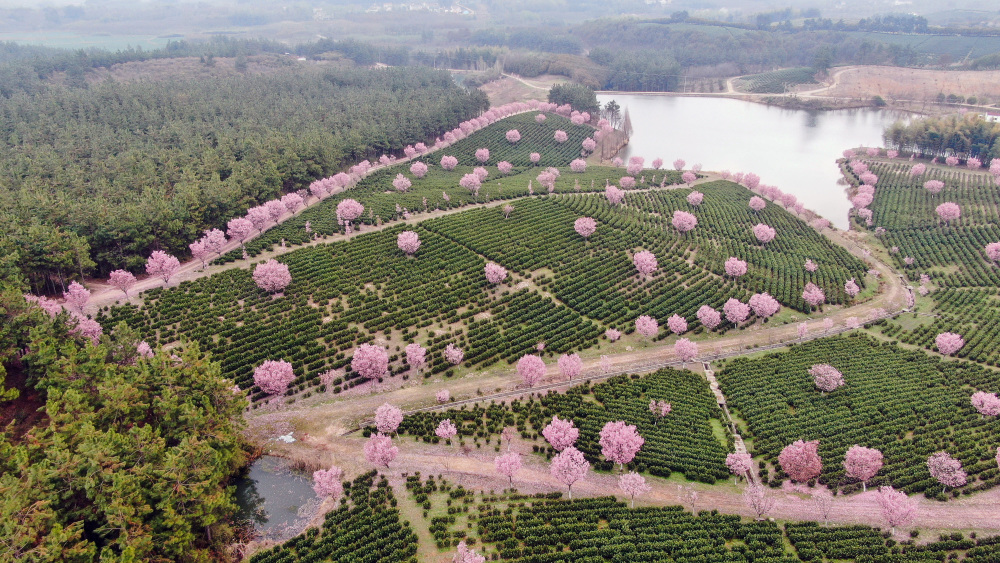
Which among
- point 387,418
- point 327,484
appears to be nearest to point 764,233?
point 387,418

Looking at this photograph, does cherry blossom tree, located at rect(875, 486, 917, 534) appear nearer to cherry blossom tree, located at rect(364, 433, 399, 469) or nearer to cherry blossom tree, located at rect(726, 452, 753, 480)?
cherry blossom tree, located at rect(726, 452, 753, 480)

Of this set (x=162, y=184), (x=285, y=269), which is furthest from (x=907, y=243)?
(x=162, y=184)

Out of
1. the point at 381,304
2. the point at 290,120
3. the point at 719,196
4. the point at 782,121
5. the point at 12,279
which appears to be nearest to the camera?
the point at 12,279

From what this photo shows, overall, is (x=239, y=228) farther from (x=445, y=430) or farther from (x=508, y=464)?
(x=508, y=464)

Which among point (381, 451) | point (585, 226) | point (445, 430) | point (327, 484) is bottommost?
point (327, 484)

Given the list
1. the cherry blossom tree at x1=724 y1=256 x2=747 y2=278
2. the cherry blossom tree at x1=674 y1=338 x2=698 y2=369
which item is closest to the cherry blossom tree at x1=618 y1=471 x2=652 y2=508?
the cherry blossom tree at x1=674 y1=338 x2=698 y2=369

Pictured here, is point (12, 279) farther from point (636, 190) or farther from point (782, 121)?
point (782, 121)
